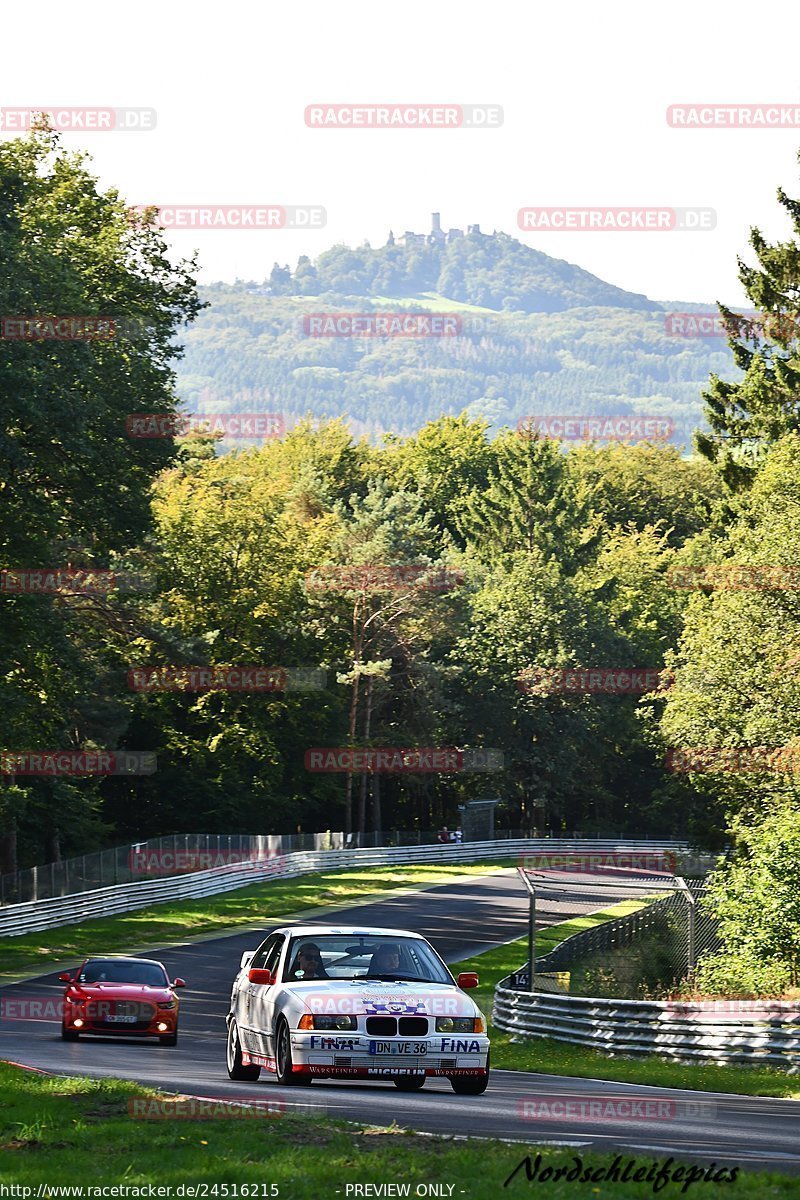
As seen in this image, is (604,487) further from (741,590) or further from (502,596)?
(741,590)

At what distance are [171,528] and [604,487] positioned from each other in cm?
5107

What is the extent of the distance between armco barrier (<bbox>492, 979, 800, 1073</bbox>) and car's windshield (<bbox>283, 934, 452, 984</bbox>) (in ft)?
24.1

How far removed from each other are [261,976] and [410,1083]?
67.1 inches

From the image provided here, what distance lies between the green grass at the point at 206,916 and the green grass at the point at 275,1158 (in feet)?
88.8

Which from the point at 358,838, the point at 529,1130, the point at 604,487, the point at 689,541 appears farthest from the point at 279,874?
the point at 604,487

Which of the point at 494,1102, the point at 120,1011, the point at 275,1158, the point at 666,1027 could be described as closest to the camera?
the point at 275,1158

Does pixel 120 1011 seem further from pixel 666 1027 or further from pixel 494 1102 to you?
pixel 494 1102

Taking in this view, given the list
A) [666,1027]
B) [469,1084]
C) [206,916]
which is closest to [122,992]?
[666,1027]

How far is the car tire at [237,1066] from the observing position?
16.5 m

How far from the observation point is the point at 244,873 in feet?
204

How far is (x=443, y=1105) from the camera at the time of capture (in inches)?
545

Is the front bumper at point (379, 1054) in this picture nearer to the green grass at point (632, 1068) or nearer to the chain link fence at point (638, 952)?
the green grass at point (632, 1068)

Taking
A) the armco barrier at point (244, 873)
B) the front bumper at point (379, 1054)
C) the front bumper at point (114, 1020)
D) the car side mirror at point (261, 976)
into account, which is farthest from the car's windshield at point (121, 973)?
the armco barrier at point (244, 873)

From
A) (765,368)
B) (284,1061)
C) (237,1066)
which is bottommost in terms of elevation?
(237,1066)
